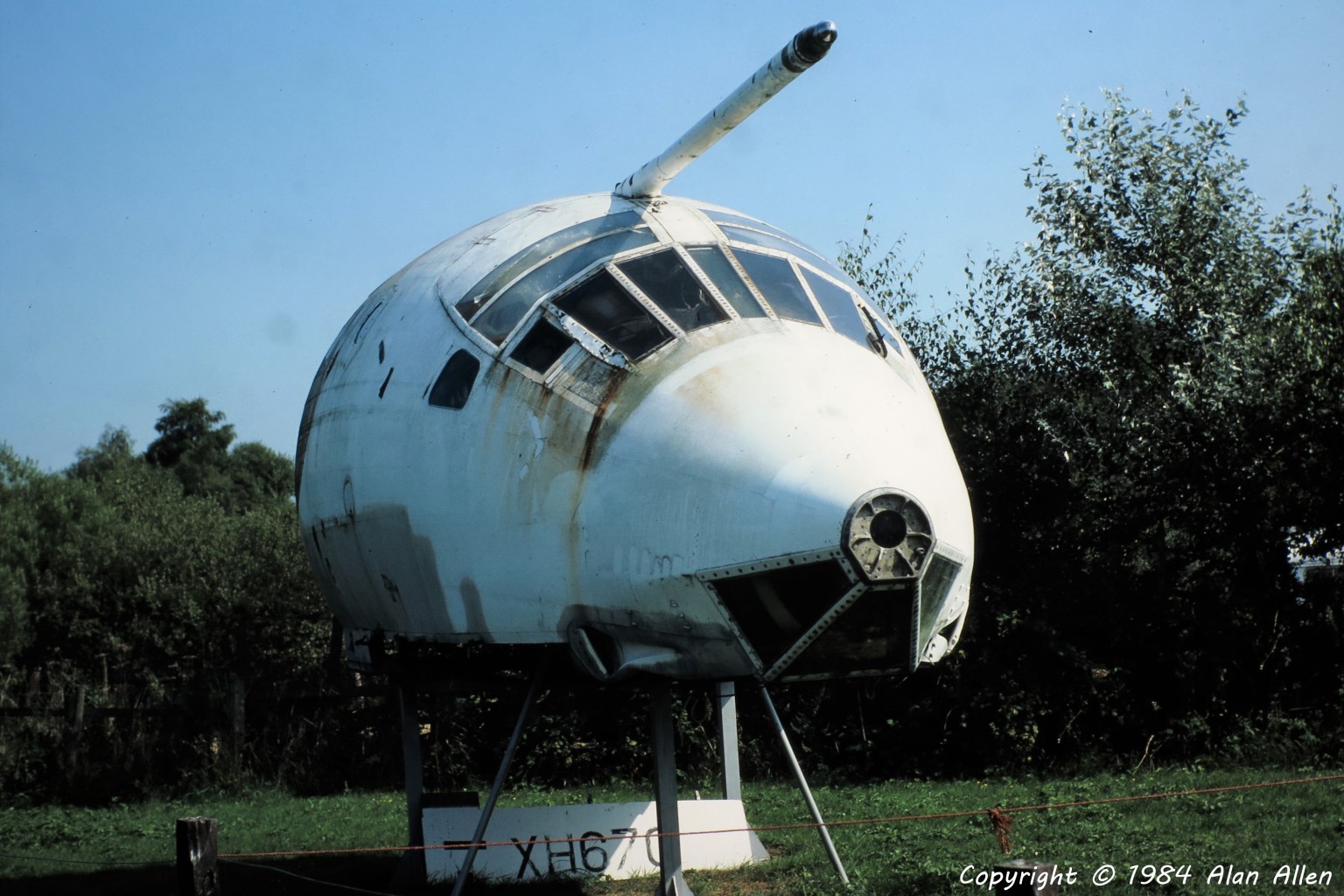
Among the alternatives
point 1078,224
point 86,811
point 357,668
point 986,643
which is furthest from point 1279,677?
point 86,811

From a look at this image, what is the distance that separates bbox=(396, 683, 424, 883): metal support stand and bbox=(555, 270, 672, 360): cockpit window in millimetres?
4392

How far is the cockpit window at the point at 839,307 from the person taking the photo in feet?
25.0

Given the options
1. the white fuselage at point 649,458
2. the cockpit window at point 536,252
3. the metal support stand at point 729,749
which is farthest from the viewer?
the metal support stand at point 729,749

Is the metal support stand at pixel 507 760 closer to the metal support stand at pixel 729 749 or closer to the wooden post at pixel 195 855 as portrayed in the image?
the wooden post at pixel 195 855

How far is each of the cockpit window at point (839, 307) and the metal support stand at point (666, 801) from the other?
2.30 metres

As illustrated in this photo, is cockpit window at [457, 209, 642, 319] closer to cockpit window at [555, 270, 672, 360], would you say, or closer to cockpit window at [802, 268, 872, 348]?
cockpit window at [555, 270, 672, 360]

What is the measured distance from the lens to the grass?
9.69m

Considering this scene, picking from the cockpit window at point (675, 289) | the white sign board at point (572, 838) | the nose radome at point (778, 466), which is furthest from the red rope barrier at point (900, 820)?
the cockpit window at point (675, 289)

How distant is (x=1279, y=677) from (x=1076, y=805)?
5244 mm

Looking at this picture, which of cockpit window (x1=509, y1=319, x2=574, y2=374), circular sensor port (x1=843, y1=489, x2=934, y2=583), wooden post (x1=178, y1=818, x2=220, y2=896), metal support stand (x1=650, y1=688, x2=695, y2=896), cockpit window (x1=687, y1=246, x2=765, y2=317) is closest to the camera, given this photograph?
circular sensor port (x1=843, y1=489, x2=934, y2=583)

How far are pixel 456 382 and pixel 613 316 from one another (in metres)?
0.97

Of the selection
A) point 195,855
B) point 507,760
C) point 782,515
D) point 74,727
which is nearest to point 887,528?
point 782,515

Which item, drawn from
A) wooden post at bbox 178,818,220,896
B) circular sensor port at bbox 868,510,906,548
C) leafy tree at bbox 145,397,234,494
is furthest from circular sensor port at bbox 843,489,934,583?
leafy tree at bbox 145,397,234,494

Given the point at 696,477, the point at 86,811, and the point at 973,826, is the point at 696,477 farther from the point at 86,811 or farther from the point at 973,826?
the point at 86,811
